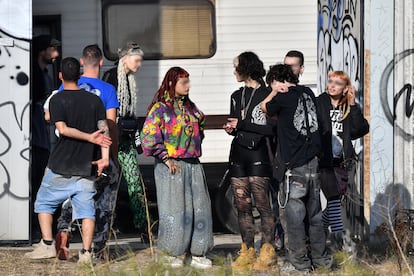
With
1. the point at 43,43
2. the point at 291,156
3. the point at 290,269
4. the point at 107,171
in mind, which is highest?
the point at 43,43

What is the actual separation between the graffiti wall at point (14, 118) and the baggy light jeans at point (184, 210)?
173 centimetres

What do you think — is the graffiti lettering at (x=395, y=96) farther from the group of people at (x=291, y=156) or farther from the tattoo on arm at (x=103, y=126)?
the tattoo on arm at (x=103, y=126)

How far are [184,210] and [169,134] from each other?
635 millimetres

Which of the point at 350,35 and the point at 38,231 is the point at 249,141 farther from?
the point at 38,231

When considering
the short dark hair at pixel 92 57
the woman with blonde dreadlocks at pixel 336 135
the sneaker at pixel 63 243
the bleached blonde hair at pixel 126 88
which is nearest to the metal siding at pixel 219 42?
the bleached blonde hair at pixel 126 88

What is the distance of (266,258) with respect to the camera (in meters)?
7.98

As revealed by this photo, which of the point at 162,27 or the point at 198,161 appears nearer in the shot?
the point at 198,161

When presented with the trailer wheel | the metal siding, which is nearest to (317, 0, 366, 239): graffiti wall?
the metal siding

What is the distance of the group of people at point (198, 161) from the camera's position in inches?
310

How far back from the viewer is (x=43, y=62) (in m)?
9.97

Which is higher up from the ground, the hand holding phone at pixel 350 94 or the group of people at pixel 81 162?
the hand holding phone at pixel 350 94

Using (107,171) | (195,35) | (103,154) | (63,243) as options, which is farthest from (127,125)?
(195,35)

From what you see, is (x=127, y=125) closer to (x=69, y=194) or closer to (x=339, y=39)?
(x=69, y=194)

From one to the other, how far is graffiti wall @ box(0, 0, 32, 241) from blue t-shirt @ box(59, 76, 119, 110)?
0.90 meters
